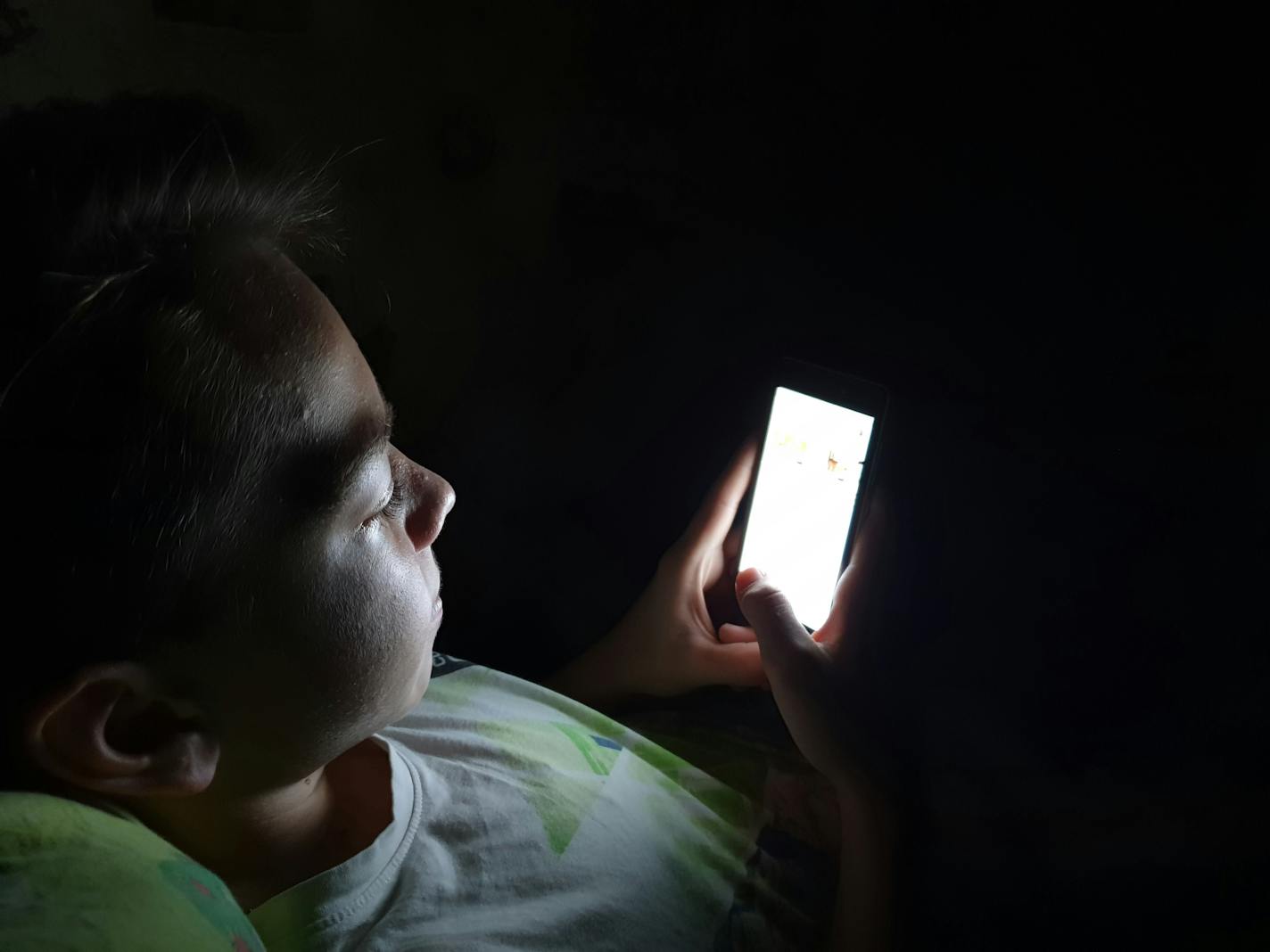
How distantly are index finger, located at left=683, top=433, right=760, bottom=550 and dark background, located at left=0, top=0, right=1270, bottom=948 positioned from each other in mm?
23

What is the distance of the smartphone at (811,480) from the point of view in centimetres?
67

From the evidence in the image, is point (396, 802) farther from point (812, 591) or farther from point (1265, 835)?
point (1265, 835)

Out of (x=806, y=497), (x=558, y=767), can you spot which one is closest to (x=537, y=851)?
(x=558, y=767)

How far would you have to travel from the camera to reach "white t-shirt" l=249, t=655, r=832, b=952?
539mm

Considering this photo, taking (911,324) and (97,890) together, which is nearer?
(97,890)

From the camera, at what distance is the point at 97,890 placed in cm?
35

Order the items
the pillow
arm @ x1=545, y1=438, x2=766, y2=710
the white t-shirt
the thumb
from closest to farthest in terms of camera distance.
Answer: the pillow < the white t-shirt < the thumb < arm @ x1=545, y1=438, x2=766, y2=710

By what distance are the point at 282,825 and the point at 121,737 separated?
0.14m

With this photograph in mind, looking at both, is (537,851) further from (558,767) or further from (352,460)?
(352,460)

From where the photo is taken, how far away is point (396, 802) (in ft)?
1.95

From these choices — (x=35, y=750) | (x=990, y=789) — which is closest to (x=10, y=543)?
(x=35, y=750)

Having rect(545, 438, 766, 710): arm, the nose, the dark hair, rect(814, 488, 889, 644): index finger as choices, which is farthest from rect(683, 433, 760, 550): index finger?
the dark hair

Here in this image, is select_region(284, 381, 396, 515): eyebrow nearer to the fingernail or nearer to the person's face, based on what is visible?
the person's face

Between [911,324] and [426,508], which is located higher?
[911,324]
